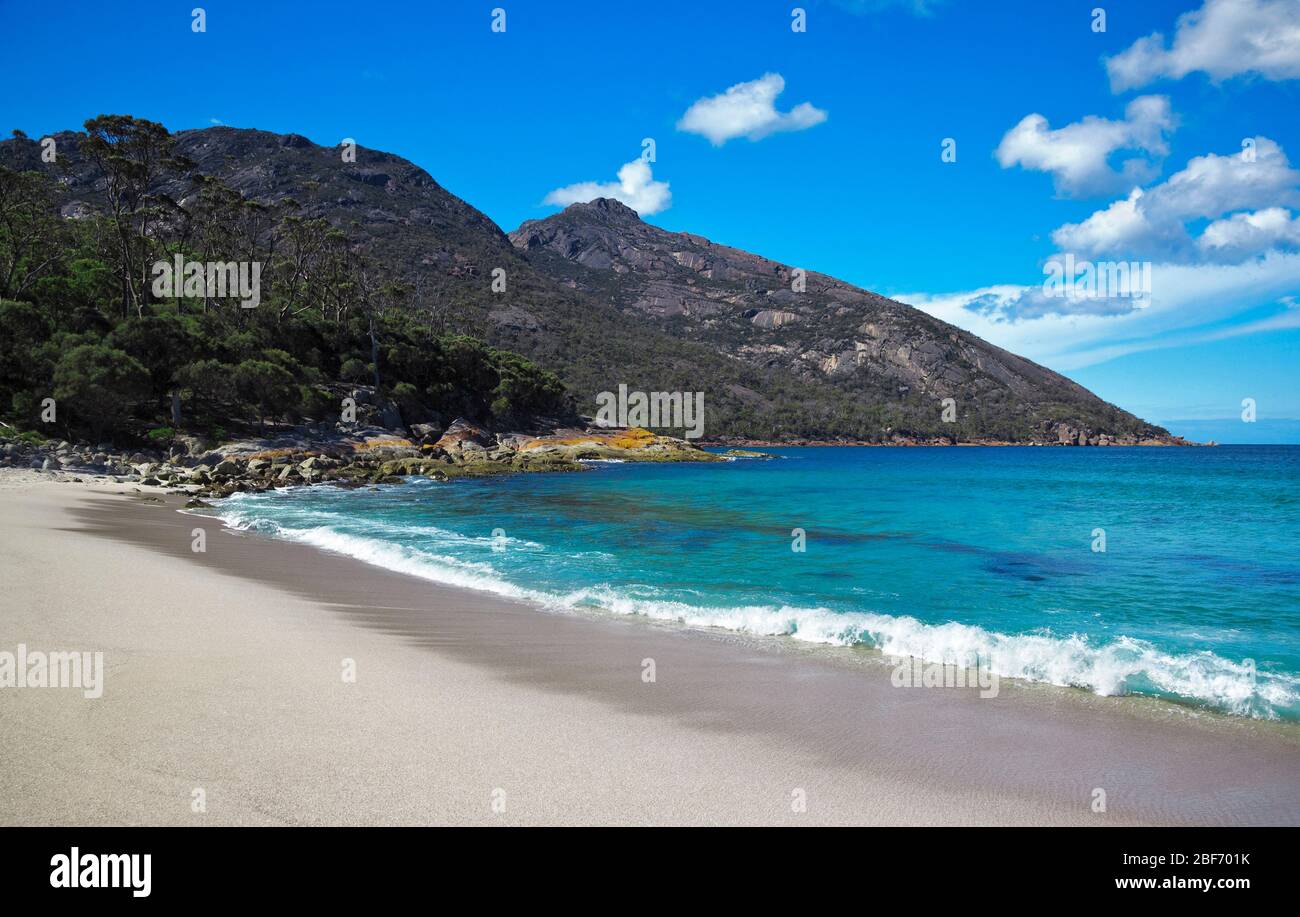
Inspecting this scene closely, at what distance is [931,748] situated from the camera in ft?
18.1

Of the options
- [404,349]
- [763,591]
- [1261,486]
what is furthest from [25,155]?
[1261,486]

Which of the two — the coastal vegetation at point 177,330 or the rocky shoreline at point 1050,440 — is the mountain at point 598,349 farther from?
the coastal vegetation at point 177,330

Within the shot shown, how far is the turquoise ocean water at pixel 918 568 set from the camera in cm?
848

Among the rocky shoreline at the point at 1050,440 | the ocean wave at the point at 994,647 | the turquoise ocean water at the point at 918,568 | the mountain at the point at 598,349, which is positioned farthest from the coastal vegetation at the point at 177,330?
the rocky shoreline at the point at 1050,440

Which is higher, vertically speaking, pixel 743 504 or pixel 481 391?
pixel 481 391

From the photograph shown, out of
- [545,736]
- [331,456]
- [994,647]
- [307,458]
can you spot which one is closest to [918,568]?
[994,647]

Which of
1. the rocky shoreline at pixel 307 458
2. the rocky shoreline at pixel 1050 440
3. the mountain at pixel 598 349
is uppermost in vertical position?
the mountain at pixel 598 349

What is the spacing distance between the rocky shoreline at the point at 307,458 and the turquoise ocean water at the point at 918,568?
509 cm

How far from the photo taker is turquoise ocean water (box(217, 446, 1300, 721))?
848 centimetres

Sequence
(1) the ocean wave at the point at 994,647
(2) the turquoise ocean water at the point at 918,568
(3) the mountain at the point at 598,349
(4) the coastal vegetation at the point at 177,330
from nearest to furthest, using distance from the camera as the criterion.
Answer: (1) the ocean wave at the point at 994,647
(2) the turquoise ocean water at the point at 918,568
(4) the coastal vegetation at the point at 177,330
(3) the mountain at the point at 598,349

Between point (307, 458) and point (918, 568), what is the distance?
39.1 metres

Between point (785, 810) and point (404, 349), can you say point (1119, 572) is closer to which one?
point (785, 810)
